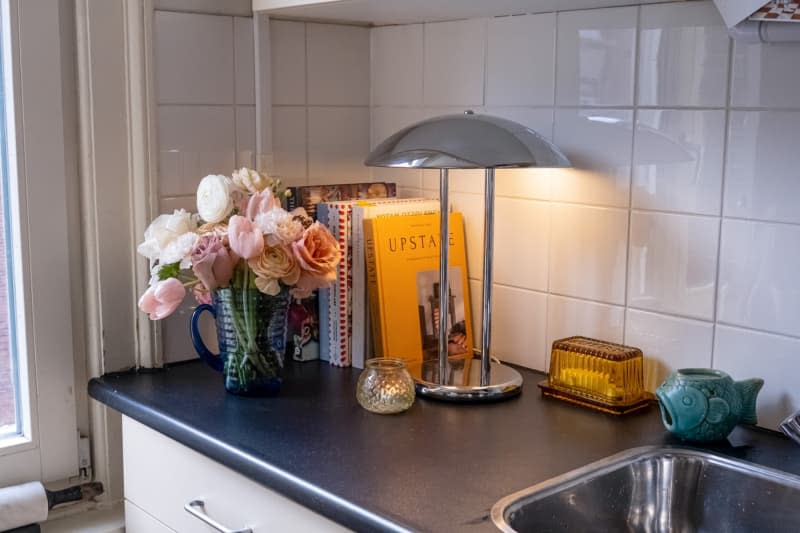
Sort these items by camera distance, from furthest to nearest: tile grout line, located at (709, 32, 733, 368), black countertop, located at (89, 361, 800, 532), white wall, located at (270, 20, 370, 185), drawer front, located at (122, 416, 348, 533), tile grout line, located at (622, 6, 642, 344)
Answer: white wall, located at (270, 20, 370, 185)
tile grout line, located at (622, 6, 642, 344)
tile grout line, located at (709, 32, 733, 368)
drawer front, located at (122, 416, 348, 533)
black countertop, located at (89, 361, 800, 532)

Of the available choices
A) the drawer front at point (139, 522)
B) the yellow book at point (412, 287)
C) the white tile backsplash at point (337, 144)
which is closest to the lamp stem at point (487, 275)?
the yellow book at point (412, 287)

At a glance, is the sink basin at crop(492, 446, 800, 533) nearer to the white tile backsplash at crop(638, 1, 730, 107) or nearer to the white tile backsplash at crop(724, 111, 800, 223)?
the white tile backsplash at crop(724, 111, 800, 223)

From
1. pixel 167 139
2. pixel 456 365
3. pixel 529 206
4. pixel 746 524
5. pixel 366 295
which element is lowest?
pixel 746 524

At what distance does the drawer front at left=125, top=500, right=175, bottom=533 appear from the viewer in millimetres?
1458

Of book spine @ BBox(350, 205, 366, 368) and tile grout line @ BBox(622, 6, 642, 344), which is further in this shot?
book spine @ BBox(350, 205, 366, 368)

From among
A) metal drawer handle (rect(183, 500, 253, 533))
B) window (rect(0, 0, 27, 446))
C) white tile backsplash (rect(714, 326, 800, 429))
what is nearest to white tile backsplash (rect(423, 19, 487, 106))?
white tile backsplash (rect(714, 326, 800, 429))

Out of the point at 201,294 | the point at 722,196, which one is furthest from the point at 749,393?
the point at 201,294

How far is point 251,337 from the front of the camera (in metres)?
1.45

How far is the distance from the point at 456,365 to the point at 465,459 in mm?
399

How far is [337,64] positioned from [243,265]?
0.56 metres

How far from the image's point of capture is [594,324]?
59.8 inches

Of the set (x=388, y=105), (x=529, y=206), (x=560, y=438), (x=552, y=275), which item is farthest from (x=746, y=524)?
(x=388, y=105)

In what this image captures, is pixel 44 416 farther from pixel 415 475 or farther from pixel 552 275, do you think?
pixel 552 275

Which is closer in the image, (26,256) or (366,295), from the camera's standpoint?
(26,256)
